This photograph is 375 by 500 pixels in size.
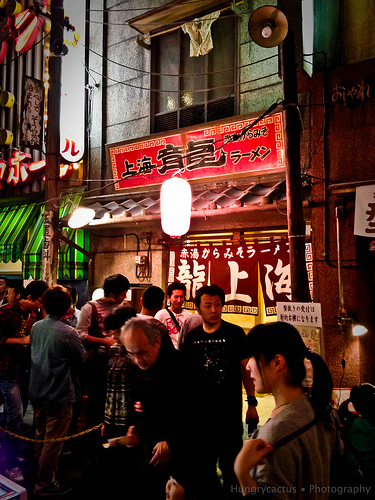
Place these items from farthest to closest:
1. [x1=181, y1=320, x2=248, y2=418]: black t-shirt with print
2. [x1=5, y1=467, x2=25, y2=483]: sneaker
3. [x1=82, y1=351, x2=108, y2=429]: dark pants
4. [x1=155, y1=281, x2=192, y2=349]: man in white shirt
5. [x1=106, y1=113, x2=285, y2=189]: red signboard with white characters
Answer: [x1=106, y1=113, x2=285, y2=189]: red signboard with white characters, [x1=155, y1=281, x2=192, y2=349]: man in white shirt, [x1=5, y1=467, x2=25, y2=483]: sneaker, [x1=82, y1=351, x2=108, y2=429]: dark pants, [x1=181, y1=320, x2=248, y2=418]: black t-shirt with print

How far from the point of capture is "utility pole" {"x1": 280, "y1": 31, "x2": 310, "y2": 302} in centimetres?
582

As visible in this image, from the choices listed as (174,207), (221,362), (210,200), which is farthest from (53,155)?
(221,362)

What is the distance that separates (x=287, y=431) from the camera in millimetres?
2025

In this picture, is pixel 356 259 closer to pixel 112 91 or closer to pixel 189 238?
pixel 189 238

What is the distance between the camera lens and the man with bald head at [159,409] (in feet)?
10.5

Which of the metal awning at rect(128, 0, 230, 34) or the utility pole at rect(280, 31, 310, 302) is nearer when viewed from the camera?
the utility pole at rect(280, 31, 310, 302)

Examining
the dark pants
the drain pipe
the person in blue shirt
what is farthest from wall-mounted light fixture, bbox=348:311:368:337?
the person in blue shirt

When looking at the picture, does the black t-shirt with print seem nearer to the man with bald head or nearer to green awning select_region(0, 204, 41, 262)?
the man with bald head

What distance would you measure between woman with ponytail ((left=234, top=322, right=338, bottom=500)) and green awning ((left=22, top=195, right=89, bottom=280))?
417 inches

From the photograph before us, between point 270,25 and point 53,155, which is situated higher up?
point 270,25

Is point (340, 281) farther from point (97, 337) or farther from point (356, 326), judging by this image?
point (97, 337)

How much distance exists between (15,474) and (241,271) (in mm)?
5567

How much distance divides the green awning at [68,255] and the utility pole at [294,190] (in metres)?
7.95

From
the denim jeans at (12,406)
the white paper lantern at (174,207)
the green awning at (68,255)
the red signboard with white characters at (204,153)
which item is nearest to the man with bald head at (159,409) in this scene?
the denim jeans at (12,406)
